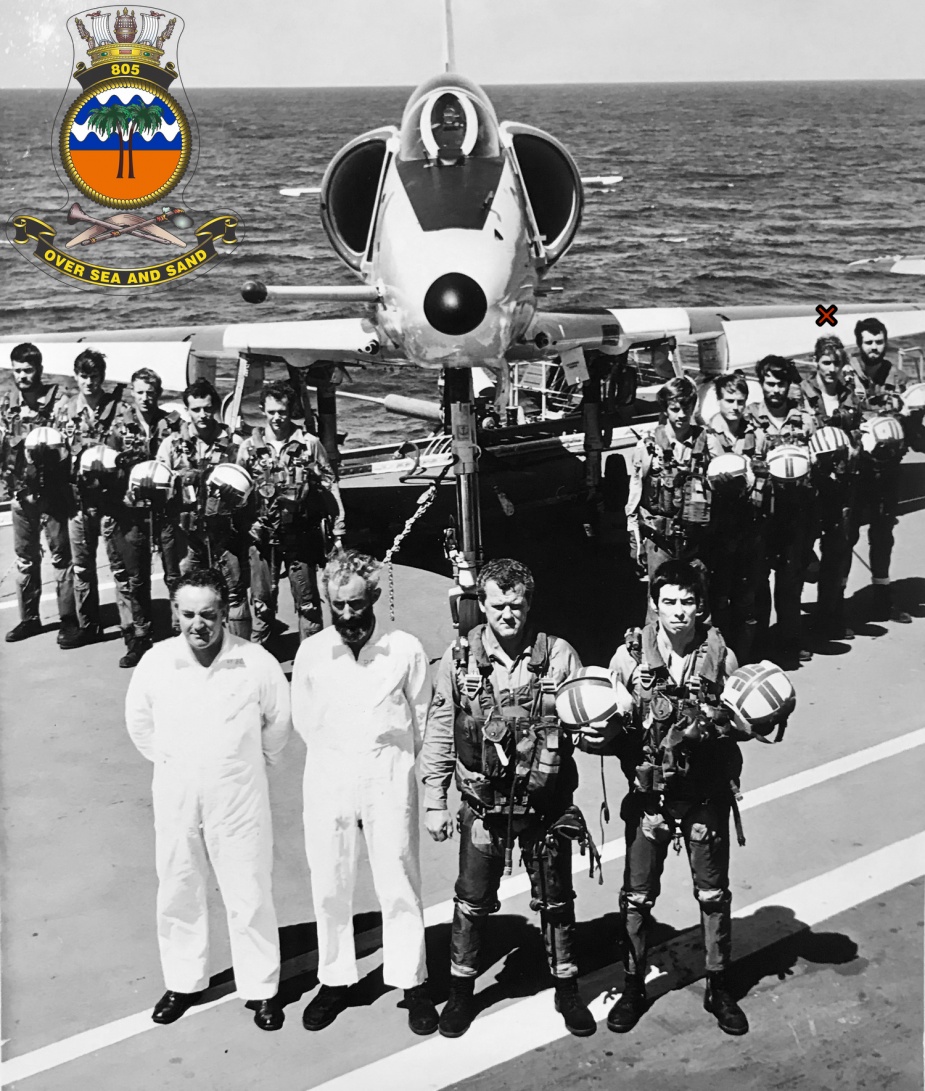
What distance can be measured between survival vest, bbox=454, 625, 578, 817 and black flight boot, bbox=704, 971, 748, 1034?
947 millimetres

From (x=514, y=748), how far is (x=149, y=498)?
158 inches

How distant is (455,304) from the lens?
701 cm

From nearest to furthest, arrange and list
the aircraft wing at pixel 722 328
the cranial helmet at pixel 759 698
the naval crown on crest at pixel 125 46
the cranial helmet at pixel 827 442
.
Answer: the cranial helmet at pixel 759 698 < the naval crown on crest at pixel 125 46 < the cranial helmet at pixel 827 442 < the aircraft wing at pixel 722 328

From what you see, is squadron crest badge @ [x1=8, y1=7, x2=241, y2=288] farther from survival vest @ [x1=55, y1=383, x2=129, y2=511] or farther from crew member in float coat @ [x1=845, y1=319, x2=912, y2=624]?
crew member in float coat @ [x1=845, y1=319, x2=912, y2=624]

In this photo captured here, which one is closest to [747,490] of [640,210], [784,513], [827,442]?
[784,513]

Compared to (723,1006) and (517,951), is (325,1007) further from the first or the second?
(723,1006)

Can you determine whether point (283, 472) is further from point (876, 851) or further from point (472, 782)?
point (876, 851)

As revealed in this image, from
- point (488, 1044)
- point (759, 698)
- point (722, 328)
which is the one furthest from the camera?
point (722, 328)

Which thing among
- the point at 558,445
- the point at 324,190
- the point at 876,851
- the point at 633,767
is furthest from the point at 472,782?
the point at 558,445

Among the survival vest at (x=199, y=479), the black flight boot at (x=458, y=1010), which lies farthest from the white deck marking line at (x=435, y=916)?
the survival vest at (x=199, y=479)

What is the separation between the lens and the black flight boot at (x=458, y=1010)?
470cm

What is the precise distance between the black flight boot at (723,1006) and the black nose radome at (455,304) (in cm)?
397

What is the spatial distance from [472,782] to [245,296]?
4.06 meters

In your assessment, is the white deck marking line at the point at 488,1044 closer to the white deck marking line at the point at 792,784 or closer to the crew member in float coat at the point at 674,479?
the white deck marking line at the point at 792,784
